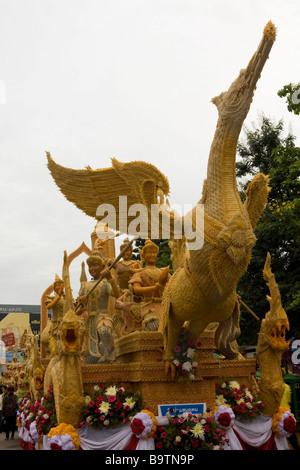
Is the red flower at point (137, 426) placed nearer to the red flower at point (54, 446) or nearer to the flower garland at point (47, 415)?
the red flower at point (54, 446)

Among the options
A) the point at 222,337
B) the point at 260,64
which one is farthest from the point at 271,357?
the point at 260,64

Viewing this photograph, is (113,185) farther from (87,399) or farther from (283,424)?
(283,424)

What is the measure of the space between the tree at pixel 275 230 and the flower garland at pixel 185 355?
5548 millimetres

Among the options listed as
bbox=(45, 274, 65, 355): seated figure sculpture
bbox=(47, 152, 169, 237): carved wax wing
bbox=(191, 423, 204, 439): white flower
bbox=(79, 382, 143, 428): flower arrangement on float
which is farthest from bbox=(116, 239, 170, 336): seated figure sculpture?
bbox=(45, 274, 65, 355): seated figure sculpture

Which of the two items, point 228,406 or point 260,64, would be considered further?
point 228,406

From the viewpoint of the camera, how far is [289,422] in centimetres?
572

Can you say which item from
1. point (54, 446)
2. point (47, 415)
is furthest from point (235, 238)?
point (47, 415)

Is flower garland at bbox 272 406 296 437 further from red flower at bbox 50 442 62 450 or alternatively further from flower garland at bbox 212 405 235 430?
red flower at bbox 50 442 62 450

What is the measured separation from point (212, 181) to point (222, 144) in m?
0.36

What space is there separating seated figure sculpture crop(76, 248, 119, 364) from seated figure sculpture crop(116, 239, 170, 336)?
262 mm

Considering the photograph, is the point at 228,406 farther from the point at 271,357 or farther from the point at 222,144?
the point at 222,144

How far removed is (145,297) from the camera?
20.1 ft

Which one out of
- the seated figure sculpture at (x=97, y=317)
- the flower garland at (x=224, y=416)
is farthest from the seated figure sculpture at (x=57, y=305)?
the flower garland at (x=224, y=416)

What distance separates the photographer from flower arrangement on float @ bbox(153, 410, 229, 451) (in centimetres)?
502
